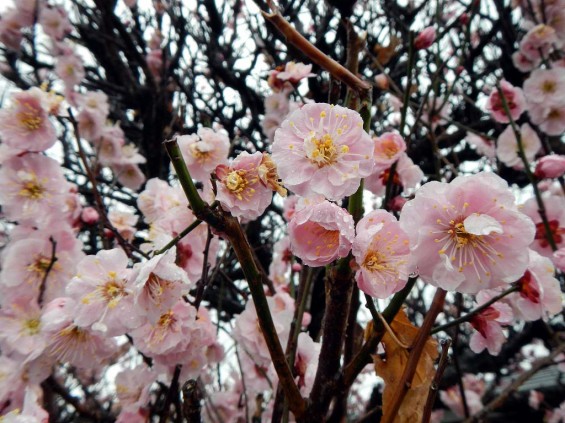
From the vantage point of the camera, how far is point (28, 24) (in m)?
3.52

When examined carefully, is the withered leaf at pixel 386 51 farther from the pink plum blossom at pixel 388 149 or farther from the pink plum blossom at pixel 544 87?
the pink plum blossom at pixel 388 149

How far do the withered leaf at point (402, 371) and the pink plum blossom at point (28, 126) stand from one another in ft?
4.87

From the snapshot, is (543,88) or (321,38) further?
(321,38)

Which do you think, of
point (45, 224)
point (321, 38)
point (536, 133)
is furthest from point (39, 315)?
point (536, 133)

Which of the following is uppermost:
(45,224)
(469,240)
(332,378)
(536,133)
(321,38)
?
(321,38)

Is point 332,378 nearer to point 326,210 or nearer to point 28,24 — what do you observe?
point 326,210

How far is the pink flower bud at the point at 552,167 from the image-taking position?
1.50 metres

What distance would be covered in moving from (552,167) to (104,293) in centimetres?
140

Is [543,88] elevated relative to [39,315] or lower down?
elevated

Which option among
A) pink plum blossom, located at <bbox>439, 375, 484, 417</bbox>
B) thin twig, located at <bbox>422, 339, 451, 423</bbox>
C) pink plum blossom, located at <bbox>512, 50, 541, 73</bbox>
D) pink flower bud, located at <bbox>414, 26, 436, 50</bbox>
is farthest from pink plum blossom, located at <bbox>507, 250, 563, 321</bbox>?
pink plum blossom, located at <bbox>439, 375, 484, 417</bbox>

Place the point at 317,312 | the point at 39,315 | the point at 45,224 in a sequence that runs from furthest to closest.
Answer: the point at 317,312, the point at 45,224, the point at 39,315

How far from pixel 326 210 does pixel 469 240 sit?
0.33m

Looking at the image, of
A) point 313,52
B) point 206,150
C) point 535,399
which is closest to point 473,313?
point 313,52

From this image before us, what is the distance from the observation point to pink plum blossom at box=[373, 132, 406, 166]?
4.69 feet
